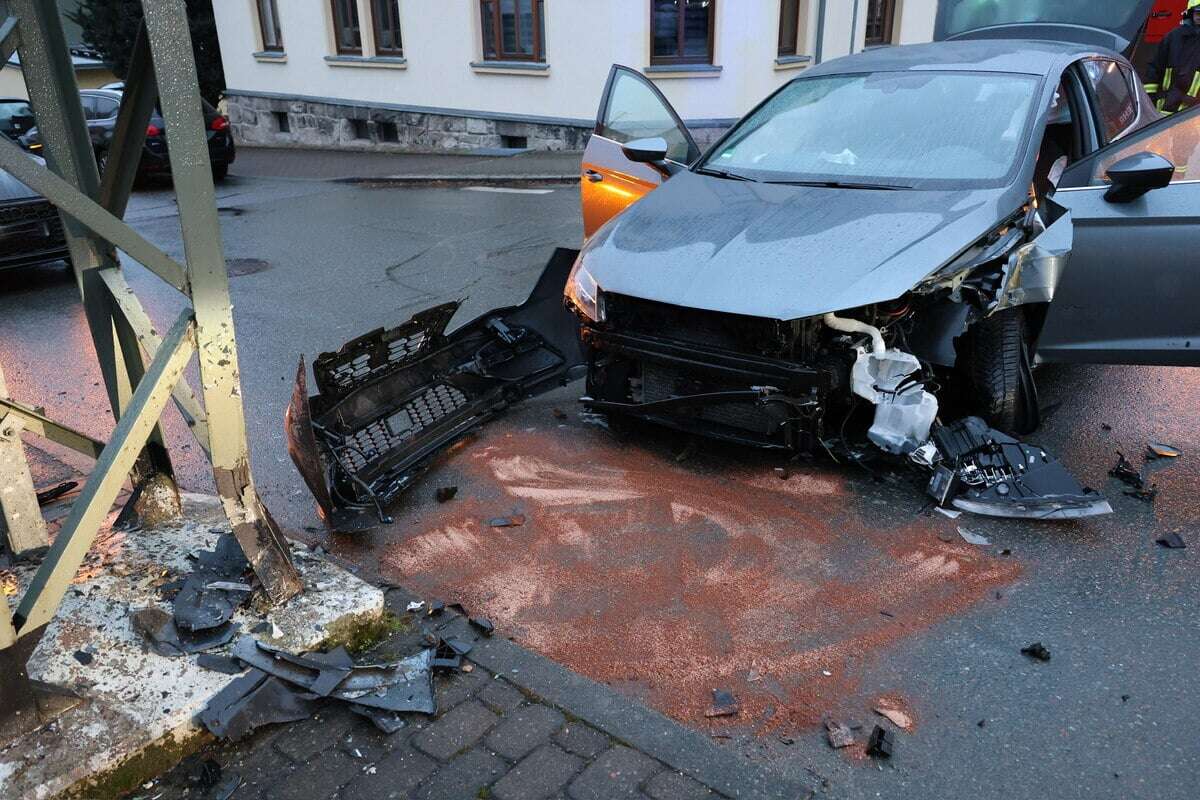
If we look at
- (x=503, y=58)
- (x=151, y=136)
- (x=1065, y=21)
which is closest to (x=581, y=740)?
(x=1065, y=21)

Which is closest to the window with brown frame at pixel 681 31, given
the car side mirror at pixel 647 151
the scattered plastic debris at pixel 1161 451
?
the car side mirror at pixel 647 151

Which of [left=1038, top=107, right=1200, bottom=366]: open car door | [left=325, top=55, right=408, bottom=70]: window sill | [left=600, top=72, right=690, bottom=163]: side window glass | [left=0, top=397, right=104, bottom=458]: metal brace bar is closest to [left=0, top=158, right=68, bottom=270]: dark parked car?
[left=600, top=72, right=690, bottom=163]: side window glass

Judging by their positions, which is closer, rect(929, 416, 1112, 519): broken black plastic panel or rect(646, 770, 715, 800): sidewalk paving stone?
rect(646, 770, 715, 800): sidewalk paving stone

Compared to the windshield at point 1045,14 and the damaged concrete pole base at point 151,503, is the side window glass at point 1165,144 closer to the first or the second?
the damaged concrete pole base at point 151,503

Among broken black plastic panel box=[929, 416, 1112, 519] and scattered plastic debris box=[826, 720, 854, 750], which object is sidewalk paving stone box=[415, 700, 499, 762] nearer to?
scattered plastic debris box=[826, 720, 854, 750]

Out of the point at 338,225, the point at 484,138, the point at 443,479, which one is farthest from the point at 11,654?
the point at 484,138

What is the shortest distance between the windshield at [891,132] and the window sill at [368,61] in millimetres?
13229

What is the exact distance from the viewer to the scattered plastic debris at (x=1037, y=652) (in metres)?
3.17

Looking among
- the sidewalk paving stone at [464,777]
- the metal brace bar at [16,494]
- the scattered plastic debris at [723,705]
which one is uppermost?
the metal brace bar at [16,494]

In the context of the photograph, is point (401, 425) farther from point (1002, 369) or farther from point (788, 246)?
point (1002, 369)

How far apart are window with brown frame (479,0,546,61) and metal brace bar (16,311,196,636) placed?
13707 mm

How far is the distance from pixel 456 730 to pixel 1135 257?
12.9 feet

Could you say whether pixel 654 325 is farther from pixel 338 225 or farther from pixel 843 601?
pixel 338 225

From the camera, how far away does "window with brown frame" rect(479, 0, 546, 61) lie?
15.4 m
